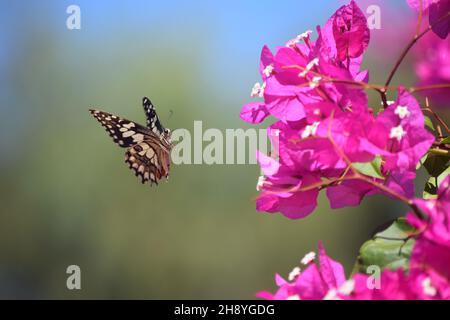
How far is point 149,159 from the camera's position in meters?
2.63

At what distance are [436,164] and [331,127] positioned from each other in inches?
8.2

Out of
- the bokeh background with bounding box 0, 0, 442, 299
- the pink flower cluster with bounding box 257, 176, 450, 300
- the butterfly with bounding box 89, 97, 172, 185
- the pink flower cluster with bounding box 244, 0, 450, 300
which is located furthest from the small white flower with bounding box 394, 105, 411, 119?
the bokeh background with bounding box 0, 0, 442, 299

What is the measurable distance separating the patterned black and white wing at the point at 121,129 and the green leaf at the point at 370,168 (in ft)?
6.16

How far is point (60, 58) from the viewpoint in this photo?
29.9 ft

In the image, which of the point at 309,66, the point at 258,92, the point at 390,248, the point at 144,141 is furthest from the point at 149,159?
the point at 390,248

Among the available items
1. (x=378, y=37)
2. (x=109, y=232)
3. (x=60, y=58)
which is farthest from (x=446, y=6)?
(x=60, y=58)

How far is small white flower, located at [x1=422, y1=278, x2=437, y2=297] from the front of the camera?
523 millimetres

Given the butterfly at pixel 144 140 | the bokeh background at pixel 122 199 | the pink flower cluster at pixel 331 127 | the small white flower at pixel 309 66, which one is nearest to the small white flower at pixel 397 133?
the pink flower cluster at pixel 331 127

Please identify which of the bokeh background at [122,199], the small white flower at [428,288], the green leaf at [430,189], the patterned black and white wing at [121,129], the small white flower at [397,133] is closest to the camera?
the small white flower at [428,288]

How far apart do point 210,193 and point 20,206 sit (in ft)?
9.15

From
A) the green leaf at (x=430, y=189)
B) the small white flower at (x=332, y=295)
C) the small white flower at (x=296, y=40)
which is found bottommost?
the small white flower at (x=332, y=295)

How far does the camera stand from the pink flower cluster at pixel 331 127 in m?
0.65

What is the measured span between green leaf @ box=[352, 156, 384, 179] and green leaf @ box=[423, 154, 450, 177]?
13 centimetres

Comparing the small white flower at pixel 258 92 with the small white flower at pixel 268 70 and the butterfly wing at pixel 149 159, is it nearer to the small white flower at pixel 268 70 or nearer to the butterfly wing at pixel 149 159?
the small white flower at pixel 268 70
